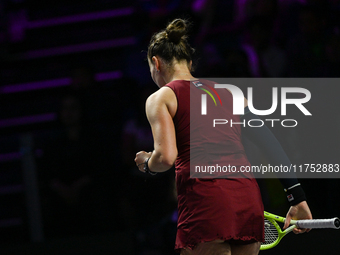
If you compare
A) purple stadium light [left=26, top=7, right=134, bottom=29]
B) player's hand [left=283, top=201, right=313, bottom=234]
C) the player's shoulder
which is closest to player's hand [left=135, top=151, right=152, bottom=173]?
the player's shoulder

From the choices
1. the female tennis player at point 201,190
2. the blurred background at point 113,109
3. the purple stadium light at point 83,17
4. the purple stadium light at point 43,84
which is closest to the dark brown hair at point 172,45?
the female tennis player at point 201,190

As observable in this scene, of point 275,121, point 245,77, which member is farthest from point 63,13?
point 275,121

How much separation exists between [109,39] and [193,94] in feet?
12.0

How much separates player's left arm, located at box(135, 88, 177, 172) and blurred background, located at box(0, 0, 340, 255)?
1.45 metres

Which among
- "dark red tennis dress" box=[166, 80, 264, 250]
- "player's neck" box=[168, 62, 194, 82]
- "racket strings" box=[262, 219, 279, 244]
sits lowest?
"racket strings" box=[262, 219, 279, 244]

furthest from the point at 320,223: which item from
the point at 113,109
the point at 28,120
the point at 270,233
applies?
the point at 28,120

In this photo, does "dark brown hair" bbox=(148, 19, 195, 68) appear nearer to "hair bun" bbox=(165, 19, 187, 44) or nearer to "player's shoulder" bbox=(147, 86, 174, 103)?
"hair bun" bbox=(165, 19, 187, 44)

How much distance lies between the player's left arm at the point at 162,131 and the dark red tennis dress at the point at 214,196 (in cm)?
6

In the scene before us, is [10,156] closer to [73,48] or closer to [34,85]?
[34,85]

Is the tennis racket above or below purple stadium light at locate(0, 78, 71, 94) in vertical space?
below

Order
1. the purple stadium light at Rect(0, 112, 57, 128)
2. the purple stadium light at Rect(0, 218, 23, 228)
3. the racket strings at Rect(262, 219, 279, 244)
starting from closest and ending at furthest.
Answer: the racket strings at Rect(262, 219, 279, 244) < the purple stadium light at Rect(0, 218, 23, 228) < the purple stadium light at Rect(0, 112, 57, 128)

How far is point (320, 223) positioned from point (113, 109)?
298 centimetres

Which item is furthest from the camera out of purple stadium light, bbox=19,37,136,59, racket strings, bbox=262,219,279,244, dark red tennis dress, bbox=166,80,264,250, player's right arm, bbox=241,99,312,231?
purple stadium light, bbox=19,37,136,59

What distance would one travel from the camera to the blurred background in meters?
3.52
